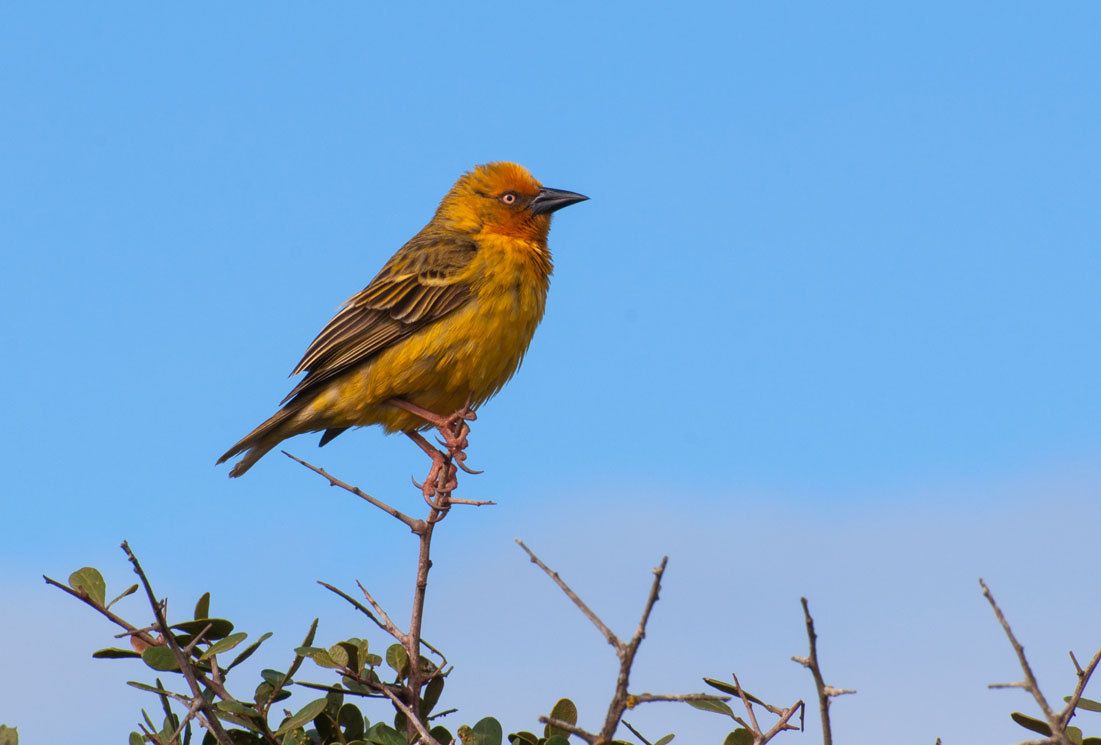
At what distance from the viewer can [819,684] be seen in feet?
9.37

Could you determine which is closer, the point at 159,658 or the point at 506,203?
the point at 159,658

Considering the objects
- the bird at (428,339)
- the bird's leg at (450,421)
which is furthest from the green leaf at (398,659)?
the bird at (428,339)

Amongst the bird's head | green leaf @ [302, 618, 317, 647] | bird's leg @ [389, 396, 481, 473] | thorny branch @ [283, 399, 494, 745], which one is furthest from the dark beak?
green leaf @ [302, 618, 317, 647]

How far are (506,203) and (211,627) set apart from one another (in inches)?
167

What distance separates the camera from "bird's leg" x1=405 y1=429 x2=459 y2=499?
4744mm

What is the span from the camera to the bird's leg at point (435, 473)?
4.74 meters

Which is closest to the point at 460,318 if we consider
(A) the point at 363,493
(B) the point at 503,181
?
(B) the point at 503,181

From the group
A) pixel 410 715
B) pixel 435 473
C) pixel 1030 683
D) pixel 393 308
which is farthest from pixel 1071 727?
pixel 393 308

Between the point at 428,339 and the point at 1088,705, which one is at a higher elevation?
the point at 428,339

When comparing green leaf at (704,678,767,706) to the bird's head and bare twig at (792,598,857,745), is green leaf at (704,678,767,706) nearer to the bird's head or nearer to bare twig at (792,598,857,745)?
bare twig at (792,598,857,745)

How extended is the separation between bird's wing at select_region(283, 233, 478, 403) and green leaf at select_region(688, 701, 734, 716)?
339 cm

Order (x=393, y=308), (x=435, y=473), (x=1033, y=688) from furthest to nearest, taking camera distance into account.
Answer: (x=393, y=308) < (x=435, y=473) < (x=1033, y=688)

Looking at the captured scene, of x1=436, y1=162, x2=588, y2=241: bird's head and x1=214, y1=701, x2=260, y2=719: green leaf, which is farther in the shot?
x1=436, y1=162, x2=588, y2=241: bird's head

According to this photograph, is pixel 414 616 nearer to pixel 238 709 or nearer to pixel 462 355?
pixel 238 709
